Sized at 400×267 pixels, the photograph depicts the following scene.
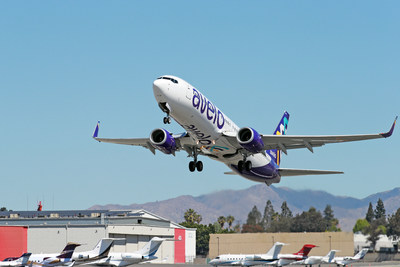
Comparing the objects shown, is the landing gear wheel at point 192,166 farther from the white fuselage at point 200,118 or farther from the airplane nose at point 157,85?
the airplane nose at point 157,85

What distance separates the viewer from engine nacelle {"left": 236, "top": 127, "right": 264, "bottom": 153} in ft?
146

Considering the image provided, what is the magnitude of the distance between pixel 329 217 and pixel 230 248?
48.4 m

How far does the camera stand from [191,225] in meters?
178

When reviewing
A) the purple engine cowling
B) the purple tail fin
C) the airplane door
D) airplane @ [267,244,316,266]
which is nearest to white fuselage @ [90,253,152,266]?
airplane @ [267,244,316,266]

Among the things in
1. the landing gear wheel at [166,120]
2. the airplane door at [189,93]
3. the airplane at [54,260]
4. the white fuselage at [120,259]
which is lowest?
the white fuselage at [120,259]

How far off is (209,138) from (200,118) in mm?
2849

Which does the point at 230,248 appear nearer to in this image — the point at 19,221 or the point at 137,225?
the point at 137,225

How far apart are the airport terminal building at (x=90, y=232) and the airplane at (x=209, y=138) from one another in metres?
35.3

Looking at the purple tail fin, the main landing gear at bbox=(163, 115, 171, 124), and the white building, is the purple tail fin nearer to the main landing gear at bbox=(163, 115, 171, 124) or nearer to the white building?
the main landing gear at bbox=(163, 115, 171, 124)

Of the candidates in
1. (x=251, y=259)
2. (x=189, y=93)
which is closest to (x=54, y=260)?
(x=251, y=259)

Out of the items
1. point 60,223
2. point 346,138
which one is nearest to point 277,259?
point 60,223

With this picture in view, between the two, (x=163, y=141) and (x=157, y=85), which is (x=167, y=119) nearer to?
(x=157, y=85)

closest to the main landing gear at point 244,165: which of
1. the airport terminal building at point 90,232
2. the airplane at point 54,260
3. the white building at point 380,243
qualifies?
the airplane at point 54,260

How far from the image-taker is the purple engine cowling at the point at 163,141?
150 feet
